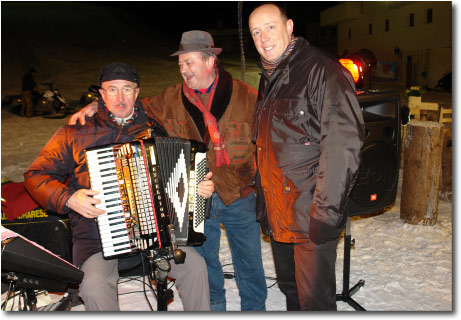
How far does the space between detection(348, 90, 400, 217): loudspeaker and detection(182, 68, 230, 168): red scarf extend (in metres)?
0.97

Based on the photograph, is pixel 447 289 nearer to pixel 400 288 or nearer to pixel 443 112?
pixel 400 288

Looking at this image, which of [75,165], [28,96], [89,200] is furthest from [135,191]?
[28,96]

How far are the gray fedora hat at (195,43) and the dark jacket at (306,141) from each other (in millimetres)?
638

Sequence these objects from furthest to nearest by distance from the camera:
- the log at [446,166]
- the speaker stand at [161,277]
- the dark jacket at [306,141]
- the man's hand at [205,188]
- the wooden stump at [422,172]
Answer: the log at [446,166]
the wooden stump at [422,172]
the man's hand at [205,188]
the speaker stand at [161,277]
the dark jacket at [306,141]

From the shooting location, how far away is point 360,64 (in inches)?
133

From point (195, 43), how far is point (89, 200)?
4.10 feet

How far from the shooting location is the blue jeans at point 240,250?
3195mm

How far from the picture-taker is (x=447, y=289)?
12.1 feet

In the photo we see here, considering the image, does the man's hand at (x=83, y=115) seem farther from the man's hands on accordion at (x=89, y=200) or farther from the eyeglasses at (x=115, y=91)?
the man's hands on accordion at (x=89, y=200)

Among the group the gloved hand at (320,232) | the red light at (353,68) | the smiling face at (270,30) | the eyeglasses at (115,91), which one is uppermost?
the smiling face at (270,30)

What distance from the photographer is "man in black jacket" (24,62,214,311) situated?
9.29ft

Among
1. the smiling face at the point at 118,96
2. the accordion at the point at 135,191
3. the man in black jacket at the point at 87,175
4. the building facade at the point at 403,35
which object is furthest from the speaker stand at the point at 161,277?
the building facade at the point at 403,35

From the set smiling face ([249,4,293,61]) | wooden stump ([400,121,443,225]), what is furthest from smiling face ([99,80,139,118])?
wooden stump ([400,121,443,225])

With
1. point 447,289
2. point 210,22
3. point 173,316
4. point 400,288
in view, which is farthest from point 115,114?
point 210,22
